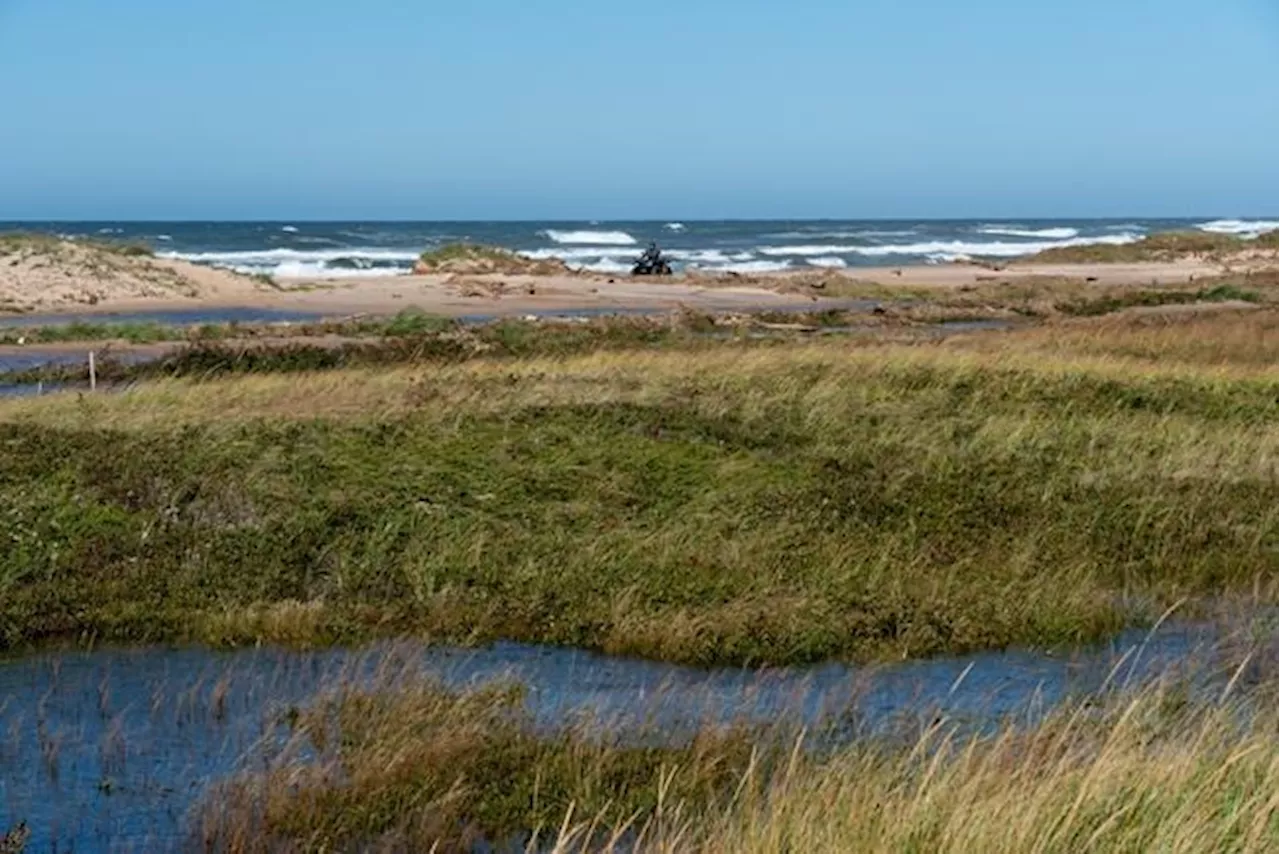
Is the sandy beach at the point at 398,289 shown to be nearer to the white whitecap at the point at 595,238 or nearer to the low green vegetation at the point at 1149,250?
the low green vegetation at the point at 1149,250

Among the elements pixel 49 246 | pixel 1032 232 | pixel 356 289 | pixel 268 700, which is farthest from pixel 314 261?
pixel 1032 232

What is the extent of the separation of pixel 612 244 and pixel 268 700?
107978 mm

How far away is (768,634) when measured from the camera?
37.3ft

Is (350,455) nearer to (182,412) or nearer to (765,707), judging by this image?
(182,412)

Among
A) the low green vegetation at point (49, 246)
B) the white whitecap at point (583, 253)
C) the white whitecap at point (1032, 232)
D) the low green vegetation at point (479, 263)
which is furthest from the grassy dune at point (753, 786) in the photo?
the white whitecap at point (1032, 232)

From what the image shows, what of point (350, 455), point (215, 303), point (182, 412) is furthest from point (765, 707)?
point (215, 303)

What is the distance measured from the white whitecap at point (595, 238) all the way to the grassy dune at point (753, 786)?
108 meters

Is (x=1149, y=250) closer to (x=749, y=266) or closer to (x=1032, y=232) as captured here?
(x=749, y=266)

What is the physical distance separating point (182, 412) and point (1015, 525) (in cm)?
927

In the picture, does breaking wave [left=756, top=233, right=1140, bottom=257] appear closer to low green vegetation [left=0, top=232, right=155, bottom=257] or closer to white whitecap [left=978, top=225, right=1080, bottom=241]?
white whitecap [left=978, top=225, right=1080, bottom=241]

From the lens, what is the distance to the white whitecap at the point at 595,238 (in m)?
118

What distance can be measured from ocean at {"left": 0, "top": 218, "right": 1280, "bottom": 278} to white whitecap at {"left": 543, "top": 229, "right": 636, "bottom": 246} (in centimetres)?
8

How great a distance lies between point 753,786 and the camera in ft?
22.4

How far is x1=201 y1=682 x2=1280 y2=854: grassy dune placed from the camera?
6.08 metres
